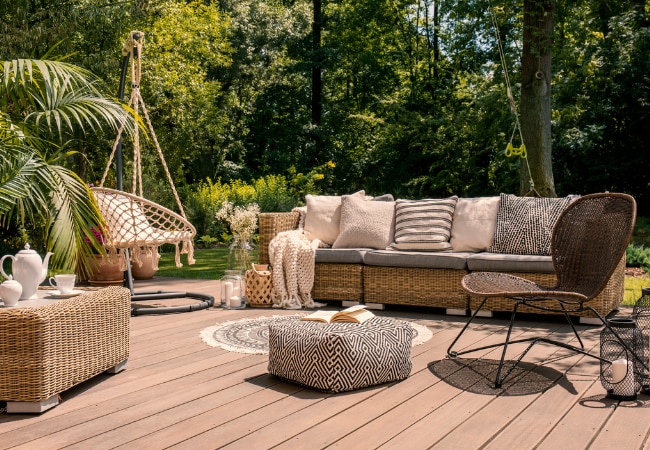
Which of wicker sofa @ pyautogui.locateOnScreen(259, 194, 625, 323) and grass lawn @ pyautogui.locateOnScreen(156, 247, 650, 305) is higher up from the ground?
wicker sofa @ pyautogui.locateOnScreen(259, 194, 625, 323)

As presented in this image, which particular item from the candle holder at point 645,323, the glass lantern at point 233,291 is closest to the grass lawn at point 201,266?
the glass lantern at point 233,291

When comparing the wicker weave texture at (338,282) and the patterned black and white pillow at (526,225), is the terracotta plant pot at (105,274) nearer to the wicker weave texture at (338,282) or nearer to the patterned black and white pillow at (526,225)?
the wicker weave texture at (338,282)

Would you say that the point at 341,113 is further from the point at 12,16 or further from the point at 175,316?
the point at 175,316

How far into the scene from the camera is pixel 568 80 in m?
10.9

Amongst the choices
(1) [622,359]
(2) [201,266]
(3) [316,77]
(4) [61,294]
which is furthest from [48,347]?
(3) [316,77]

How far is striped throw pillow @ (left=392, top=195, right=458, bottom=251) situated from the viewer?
5.58 m

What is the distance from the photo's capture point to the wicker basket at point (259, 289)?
18.6 feet

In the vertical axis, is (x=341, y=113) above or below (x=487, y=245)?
above

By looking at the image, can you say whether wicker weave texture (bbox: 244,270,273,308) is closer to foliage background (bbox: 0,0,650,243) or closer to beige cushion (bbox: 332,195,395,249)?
beige cushion (bbox: 332,195,395,249)

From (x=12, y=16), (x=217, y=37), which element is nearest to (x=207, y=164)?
(x=217, y=37)

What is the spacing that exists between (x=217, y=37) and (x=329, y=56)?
2.74 m

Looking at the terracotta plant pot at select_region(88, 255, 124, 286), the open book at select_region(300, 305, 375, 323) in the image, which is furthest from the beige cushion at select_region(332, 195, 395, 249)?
the terracotta plant pot at select_region(88, 255, 124, 286)

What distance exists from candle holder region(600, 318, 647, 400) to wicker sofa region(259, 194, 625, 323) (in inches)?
63.0

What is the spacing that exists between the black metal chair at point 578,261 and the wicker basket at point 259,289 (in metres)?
2.04
